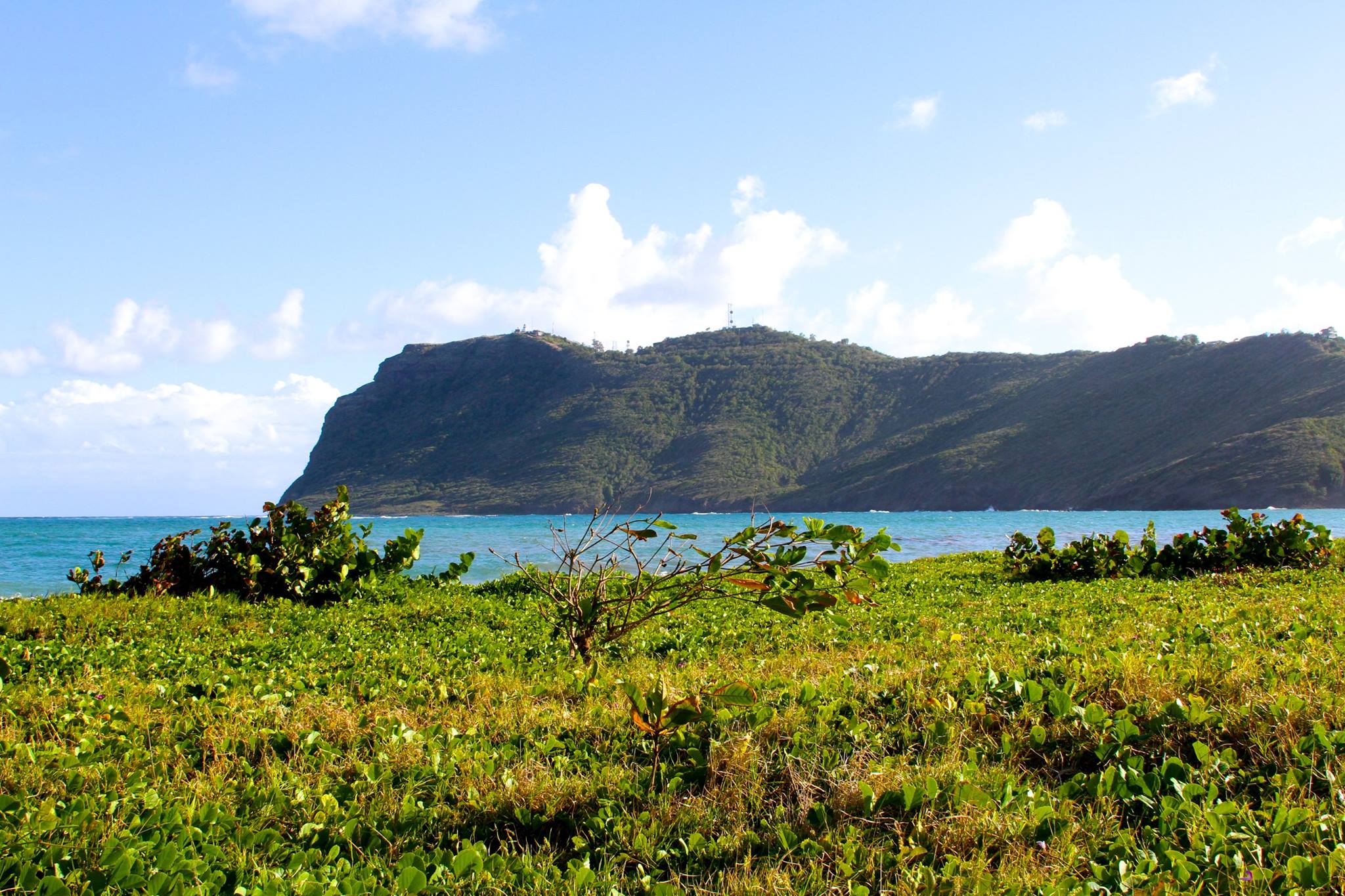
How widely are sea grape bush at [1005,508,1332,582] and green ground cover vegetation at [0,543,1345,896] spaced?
7390 millimetres

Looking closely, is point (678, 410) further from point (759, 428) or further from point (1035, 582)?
point (1035, 582)

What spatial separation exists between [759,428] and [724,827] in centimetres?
11184

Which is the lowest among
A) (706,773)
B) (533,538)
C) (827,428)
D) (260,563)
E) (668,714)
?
(533,538)

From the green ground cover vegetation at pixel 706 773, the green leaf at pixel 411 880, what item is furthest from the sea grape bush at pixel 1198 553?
the green leaf at pixel 411 880

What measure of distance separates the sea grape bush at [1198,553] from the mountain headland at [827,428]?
150 feet

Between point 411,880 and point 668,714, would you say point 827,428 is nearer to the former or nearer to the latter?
point 668,714

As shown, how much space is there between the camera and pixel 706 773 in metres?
3.58

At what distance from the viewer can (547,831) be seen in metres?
3.25

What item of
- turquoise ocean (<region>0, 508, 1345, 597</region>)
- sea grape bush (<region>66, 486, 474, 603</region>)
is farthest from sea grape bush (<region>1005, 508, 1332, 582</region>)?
sea grape bush (<region>66, 486, 474, 603</region>)

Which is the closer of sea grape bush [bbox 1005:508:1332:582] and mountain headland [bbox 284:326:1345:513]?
sea grape bush [bbox 1005:508:1332:582]

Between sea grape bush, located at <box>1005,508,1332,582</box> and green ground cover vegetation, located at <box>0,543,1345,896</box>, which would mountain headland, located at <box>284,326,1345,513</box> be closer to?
sea grape bush, located at <box>1005,508,1332,582</box>

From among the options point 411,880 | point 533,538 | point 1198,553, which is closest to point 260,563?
point 411,880

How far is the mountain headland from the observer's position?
75.6 m

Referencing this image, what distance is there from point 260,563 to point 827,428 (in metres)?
106
